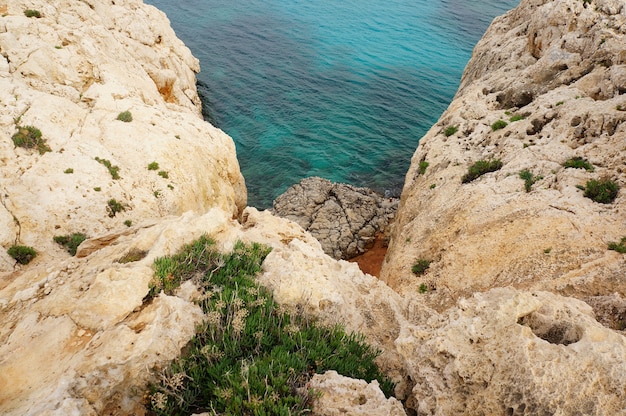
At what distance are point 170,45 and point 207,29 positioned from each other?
23.7 metres

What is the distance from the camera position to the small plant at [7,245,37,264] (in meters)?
15.2

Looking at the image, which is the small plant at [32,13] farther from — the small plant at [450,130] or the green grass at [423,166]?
the small plant at [450,130]

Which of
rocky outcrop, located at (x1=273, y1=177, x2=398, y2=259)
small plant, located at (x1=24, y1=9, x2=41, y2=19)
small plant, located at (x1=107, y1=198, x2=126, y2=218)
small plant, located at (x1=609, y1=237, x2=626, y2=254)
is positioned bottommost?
rocky outcrop, located at (x1=273, y1=177, x2=398, y2=259)

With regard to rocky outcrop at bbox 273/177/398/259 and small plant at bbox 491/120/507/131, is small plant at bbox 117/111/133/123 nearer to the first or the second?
rocky outcrop at bbox 273/177/398/259

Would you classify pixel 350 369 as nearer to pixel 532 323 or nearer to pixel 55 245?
pixel 532 323

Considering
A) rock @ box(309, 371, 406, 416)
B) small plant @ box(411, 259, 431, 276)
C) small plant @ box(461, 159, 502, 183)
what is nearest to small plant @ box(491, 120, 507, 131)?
small plant @ box(461, 159, 502, 183)

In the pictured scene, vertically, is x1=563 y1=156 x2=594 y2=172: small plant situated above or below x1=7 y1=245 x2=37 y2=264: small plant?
above

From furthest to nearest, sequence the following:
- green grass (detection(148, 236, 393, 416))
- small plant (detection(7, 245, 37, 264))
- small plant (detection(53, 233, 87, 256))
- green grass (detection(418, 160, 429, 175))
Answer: green grass (detection(418, 160, 429, 175))
small plant (detection(53, 233, 87, 256))
small plant (detection(7, 245, 37, 264))
green grass (detection(148, 236, 393, 416))

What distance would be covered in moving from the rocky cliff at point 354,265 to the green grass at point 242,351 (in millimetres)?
502

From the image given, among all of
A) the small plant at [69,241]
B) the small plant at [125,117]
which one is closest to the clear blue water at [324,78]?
the small plant at [125,117]

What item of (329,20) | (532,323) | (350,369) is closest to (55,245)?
(350,369)

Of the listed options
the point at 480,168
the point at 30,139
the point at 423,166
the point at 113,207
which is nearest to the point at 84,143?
the point at 30,139

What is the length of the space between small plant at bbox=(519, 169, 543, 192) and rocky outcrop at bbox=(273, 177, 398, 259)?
1526 centimetres

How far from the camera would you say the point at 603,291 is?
39.5 ft
